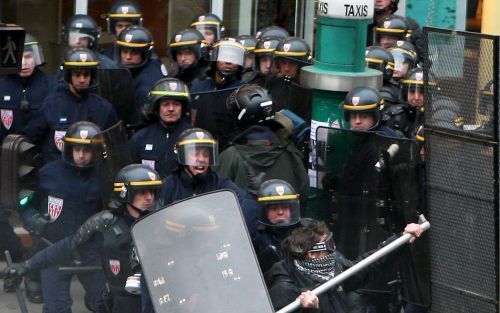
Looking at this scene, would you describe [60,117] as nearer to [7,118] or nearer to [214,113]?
[7,118]

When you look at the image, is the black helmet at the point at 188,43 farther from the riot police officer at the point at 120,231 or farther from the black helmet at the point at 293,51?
the riot police officer at the point at 120,231

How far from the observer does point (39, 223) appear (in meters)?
9.45

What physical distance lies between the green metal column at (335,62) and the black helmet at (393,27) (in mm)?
3395

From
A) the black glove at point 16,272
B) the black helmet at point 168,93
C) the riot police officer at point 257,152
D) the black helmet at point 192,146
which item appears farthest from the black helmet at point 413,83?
the black glove at point 16,272

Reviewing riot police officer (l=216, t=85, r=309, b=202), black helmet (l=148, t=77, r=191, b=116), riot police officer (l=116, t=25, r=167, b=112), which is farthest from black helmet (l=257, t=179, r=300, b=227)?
riot police officer (l=116, t=25, r=167, b=112)

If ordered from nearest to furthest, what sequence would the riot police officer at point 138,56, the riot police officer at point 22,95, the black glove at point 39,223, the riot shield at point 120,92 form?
the black glove at point 39,223, the riot police officer at point 22,95, the riot shield at point 120,92, the riot police officer at point 138,56

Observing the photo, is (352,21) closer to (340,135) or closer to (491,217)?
(340,135)

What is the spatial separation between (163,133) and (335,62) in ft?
4.79

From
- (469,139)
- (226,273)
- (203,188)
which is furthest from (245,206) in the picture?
(226,273)

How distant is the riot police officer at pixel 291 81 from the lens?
34.7 ft

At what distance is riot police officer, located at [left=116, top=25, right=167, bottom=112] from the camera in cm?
1131

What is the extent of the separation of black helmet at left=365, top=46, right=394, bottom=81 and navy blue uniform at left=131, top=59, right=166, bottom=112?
1.91 m

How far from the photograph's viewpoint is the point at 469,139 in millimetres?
7805

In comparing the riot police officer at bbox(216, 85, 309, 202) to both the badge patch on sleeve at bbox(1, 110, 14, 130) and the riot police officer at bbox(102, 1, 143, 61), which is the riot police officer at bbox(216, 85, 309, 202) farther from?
the riot police officer at bbox(102, 1, 143, 61)
